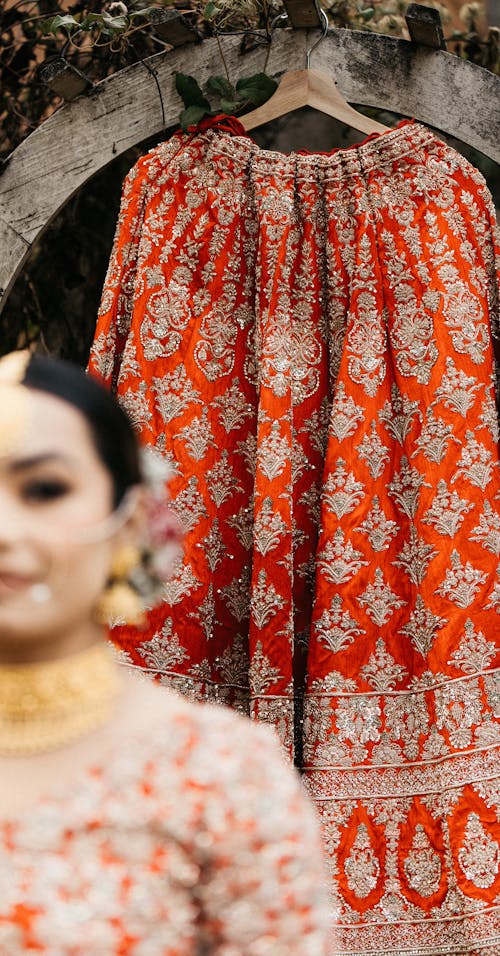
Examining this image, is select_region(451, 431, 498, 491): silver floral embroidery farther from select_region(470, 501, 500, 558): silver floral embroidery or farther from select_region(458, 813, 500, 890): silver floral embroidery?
select_region(458, 813, 500, 890): silver floral embroidery

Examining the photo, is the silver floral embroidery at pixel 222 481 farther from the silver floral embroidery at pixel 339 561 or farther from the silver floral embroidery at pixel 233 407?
the silver floral embroidery at pixel 339 561

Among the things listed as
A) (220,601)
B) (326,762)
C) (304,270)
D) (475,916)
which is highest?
(304,270)

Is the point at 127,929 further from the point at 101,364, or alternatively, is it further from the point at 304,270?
the point at 304,270

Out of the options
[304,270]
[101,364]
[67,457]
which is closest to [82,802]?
[67,457]

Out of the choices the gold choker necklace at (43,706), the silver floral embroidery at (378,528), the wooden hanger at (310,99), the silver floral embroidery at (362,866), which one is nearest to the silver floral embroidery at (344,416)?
the silver floral embroidery at (378,528)

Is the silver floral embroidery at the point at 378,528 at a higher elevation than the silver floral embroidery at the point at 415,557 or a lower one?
higher

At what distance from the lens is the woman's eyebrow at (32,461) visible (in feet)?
Result: 2.67

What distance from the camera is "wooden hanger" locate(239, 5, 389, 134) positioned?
182cm

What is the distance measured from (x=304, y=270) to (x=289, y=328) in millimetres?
125

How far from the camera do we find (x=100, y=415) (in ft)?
2.81

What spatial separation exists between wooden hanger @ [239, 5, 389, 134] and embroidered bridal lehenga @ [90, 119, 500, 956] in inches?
2.7

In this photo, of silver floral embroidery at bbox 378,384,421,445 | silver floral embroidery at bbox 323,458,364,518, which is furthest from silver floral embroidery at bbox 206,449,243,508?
silver floral embroidery at bbox 378,384,421,445

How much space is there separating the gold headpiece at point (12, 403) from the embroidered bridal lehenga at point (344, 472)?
0.82 meters

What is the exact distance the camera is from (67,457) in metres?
0.83
